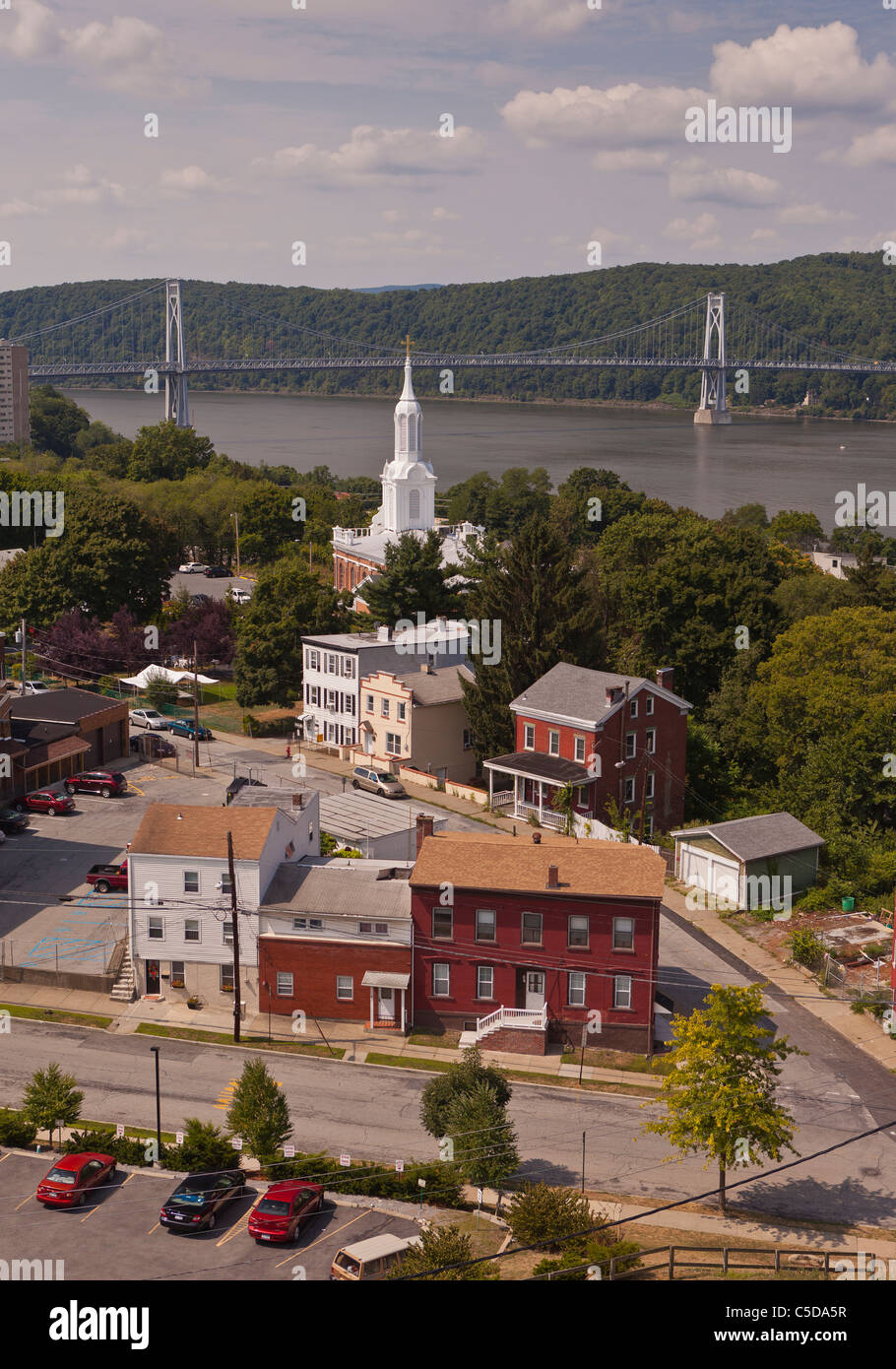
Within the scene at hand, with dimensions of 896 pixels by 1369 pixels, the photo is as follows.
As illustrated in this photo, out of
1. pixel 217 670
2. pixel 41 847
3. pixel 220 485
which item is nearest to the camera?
pixel 41 847

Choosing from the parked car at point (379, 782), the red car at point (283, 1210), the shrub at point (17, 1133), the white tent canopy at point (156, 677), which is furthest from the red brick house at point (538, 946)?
the white tent canopy at point (156, 677)

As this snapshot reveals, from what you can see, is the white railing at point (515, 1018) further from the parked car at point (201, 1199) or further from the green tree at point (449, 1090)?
the parked car at point (201, 1199)

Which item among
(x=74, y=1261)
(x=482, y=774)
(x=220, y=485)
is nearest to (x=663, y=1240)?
(x=74, y=1261)

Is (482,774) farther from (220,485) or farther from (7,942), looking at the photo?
(220,485)

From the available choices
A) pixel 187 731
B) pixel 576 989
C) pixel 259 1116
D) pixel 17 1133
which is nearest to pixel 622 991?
pixel 576 989

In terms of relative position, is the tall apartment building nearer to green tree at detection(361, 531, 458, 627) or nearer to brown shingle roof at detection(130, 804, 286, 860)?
green tree at detection(361, 531, 458, 627)

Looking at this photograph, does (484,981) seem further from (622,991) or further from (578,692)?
(578,692)

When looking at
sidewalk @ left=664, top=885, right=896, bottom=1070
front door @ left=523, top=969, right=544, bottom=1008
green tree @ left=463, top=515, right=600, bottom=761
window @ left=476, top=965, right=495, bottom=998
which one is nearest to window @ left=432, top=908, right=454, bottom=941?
window @ left=476, top=965, right=495, bottom=998
